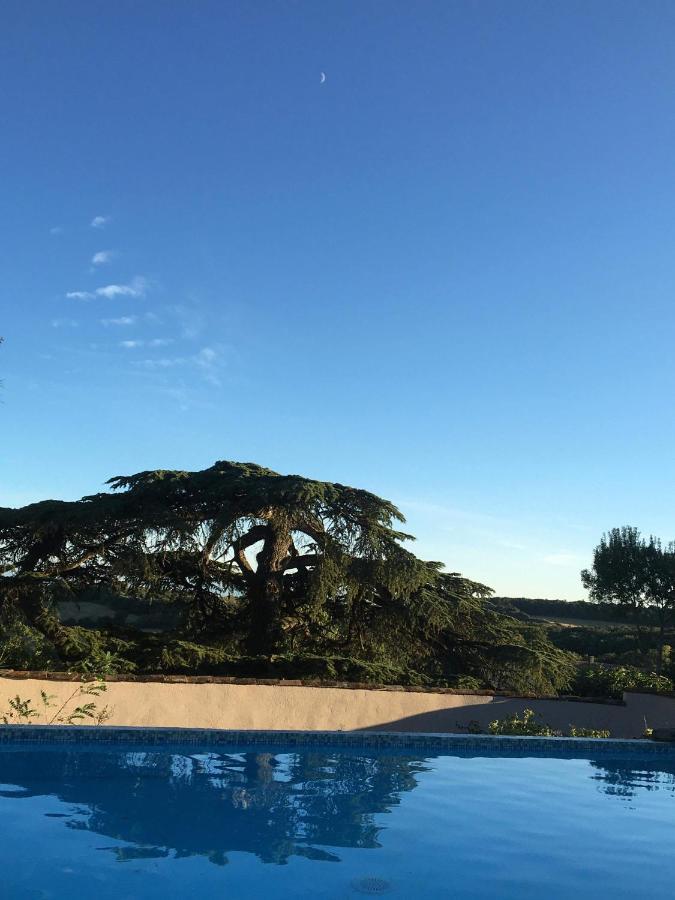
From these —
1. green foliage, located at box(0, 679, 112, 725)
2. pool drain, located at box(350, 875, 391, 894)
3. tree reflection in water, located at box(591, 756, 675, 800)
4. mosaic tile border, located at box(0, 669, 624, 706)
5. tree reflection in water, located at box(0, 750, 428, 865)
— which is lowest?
tree reflection in water, located at box(591, 756, 675, 800)

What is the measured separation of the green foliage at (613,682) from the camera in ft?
66.8

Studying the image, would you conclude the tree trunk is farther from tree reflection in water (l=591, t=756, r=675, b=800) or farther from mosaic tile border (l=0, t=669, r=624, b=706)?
tree reflection in water (l=591, t=756, r=675, b=800)

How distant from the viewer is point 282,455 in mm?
29719

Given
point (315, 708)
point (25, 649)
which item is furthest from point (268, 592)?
point (25, 649)

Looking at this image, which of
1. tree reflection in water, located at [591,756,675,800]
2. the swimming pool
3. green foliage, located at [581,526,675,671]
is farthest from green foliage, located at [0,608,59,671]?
green foliage, located at [581,526,675,671]

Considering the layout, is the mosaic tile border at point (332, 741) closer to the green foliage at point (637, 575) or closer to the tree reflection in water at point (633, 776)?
the tree reflection in water at point (633, 776)

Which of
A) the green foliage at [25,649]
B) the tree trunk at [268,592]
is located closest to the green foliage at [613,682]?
the tree trunk at [268,592]

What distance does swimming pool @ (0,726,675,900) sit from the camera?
6.84 metres

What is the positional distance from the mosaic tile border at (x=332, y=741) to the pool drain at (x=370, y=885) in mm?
6731

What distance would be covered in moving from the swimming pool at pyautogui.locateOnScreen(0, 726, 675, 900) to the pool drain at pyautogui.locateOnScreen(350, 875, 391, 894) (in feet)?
0.08

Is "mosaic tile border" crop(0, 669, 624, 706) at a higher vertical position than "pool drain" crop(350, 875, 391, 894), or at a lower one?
higher

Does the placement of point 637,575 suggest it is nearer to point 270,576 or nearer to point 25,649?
point 270,576

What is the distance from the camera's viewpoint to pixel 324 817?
9.05 meters

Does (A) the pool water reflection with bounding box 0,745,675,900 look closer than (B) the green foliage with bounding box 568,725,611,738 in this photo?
Yes
